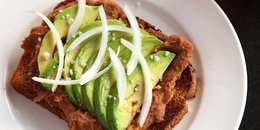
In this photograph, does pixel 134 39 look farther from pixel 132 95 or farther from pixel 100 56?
pixel 132 95

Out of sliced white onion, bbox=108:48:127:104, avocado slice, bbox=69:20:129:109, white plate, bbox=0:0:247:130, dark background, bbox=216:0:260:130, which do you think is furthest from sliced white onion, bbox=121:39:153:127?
dark background, bbox=216:0:260:130

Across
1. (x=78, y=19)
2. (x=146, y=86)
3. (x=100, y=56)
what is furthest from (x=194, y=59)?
(x=78, y=19)

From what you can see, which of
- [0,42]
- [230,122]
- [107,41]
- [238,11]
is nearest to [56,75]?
[107,41]

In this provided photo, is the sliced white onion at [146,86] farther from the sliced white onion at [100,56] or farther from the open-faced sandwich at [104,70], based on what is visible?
the sliced white onion at [100,56]

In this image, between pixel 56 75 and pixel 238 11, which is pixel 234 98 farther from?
pixel 56 75

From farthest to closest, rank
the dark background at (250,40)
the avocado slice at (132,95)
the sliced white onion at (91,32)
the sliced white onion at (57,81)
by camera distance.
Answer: the dark background at (250,40), the sliced white onion at (91,32), the sliced white onion at (57,81), the avocado slice at (132,95)

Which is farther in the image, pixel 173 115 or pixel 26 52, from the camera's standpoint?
pixel 26 52

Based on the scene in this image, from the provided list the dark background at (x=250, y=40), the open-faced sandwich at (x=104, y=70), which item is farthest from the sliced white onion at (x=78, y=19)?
the dark background at (x=250, y=40)
